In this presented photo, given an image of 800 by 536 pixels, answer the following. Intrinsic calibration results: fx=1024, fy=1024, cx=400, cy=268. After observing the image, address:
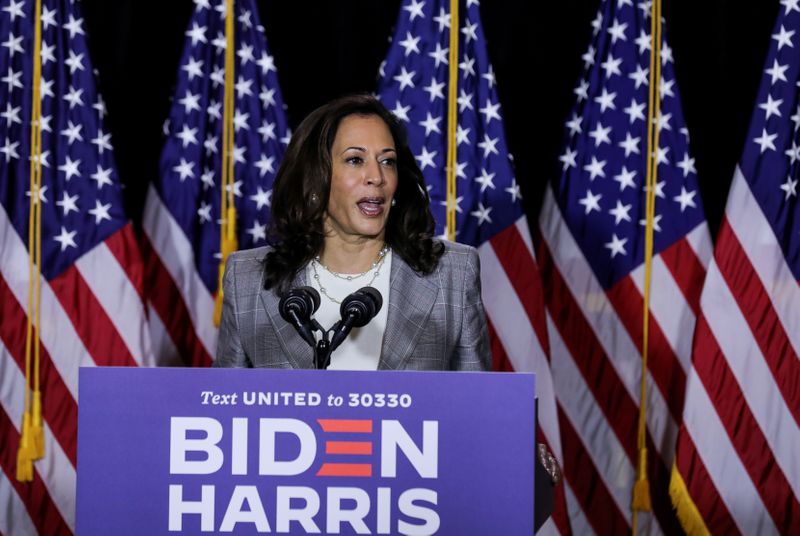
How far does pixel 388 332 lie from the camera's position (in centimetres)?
229

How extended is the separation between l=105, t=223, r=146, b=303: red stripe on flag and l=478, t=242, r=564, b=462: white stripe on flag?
1.23 m

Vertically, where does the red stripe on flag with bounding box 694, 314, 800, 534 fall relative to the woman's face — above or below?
below

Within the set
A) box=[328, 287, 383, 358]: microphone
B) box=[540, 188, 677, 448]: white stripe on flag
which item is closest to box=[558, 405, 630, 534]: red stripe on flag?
box=[540, 188, 677, 448]: white stripe on flag

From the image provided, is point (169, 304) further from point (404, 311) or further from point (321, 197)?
point (404, 311)

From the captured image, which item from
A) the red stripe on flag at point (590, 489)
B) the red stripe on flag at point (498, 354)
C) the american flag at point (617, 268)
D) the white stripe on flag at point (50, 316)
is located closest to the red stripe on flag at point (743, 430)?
the american flag at point (617, 268)

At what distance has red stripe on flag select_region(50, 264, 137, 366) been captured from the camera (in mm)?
3600

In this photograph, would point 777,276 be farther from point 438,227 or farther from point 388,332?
point 388,332

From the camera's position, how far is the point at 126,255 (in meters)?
3.66

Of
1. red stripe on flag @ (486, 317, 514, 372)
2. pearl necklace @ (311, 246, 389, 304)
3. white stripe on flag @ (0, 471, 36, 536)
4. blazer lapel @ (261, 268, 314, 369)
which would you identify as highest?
red stripe on flag @ (486, 317, 514, 372)

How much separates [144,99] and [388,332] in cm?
221

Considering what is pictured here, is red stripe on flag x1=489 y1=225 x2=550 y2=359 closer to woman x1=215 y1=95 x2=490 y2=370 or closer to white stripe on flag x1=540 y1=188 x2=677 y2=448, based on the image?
white stripe on flag x1=540 y1=188 x2=677 y2=448

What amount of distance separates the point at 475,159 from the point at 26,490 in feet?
6.54

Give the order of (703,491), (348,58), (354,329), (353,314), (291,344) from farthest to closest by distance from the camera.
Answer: (348,58) → (703,491) → (354,329) → (291,344) → (353,314)

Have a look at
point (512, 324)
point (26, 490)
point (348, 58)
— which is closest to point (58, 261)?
point (26, 490)
